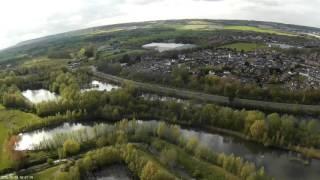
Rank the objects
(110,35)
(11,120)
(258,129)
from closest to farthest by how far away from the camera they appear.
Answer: (258,129) → (11,120) → (110,35)

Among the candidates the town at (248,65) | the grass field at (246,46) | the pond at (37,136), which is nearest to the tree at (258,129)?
the town at (248,65)

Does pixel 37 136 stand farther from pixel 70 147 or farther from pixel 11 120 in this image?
pixel 70 147

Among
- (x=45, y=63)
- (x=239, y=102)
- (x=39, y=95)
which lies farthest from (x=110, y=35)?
(x=239, y=102)

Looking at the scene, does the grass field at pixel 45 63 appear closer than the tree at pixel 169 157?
No

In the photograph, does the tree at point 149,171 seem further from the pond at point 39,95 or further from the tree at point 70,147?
the pond at point 39,95

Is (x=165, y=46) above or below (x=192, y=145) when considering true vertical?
above

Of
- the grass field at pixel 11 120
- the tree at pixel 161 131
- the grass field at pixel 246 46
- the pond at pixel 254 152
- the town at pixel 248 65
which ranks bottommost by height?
the pond at pixel 254 152

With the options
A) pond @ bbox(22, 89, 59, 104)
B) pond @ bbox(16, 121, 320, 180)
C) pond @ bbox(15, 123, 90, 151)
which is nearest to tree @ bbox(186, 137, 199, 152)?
pond @ bbox(16, 121, 320, 180)
